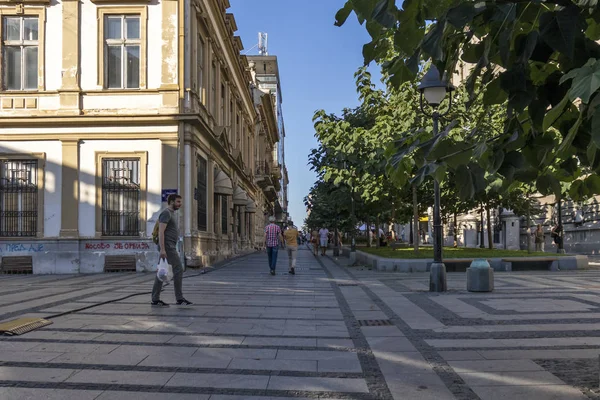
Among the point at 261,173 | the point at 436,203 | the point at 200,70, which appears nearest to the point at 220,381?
the point at 436,203

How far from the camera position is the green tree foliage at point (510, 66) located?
2750mm

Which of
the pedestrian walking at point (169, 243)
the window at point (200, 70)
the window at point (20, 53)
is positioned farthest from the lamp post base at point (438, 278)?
the window at point (20, 53)

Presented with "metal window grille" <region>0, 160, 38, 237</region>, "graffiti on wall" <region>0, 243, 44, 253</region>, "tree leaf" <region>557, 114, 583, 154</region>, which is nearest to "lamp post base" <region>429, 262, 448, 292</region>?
"tree leaf" <region>557, 114, 583, 154</region>

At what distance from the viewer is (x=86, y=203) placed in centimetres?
2005

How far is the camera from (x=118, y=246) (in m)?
19.9

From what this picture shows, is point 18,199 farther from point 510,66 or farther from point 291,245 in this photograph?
point 510,66

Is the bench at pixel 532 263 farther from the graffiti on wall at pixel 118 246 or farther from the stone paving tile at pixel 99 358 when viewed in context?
the stone paving tile at pixel 99 358

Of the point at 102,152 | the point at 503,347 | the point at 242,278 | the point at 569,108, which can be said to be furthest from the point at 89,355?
the point at 102,152

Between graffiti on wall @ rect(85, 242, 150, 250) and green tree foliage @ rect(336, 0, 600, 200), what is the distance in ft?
55.9

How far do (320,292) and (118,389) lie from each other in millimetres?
8262

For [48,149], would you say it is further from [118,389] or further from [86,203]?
[118,389]

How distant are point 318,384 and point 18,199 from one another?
59.0 ft

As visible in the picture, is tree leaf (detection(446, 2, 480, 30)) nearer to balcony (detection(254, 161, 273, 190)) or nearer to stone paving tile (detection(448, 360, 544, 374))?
stone paving tile (detection(448, 360, 544, 374))

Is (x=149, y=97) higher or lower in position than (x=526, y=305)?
higher
